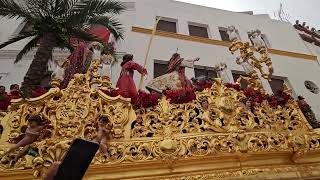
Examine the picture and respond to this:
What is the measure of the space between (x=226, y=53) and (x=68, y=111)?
10.2 m

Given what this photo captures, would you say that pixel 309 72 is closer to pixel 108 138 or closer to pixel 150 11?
pixel 150 11

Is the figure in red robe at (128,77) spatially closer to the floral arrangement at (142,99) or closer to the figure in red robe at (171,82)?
the figure in red robe at (171,82)

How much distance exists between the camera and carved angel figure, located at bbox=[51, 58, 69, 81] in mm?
5604

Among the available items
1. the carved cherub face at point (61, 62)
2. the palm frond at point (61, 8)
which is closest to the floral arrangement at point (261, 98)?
the carved cherub face at point (61, 62)

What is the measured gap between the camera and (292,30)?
17109 millimetres

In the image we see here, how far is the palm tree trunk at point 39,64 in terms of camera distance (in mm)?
7557

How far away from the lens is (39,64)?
8.18 meters

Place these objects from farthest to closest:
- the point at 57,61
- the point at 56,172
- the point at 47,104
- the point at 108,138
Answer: the point at 57,61 → the point at 47,104 → the point at 108,138 → the point at 56,172

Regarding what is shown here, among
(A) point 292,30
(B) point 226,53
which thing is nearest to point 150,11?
(B) point 226,53

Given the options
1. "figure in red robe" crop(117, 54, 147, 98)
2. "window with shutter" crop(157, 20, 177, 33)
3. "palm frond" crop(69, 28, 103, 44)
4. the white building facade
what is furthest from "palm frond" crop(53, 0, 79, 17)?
"window with shutter" crop(157, 20, 177, 33)

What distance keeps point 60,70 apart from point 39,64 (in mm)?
2688

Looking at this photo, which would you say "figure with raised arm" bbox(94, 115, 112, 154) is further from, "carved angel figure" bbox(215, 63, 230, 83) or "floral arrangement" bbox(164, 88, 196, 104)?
"carved angel figure" bbox(215, 63, 230, 83)

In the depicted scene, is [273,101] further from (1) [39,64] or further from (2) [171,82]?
(1) [39,64]

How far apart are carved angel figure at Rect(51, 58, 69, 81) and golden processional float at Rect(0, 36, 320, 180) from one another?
1.15 ft
